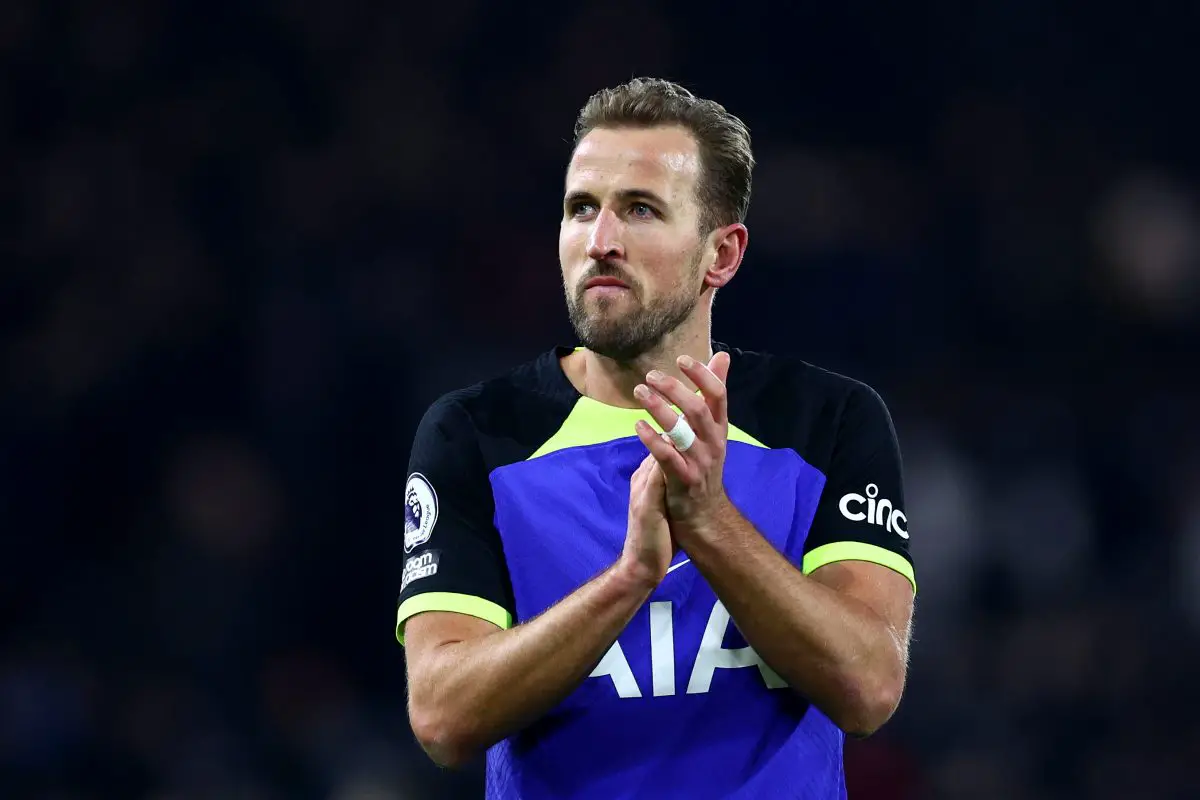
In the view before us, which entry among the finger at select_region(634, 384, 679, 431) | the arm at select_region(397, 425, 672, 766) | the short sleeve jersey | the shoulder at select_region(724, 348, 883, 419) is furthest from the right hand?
the shoulder at select_region(724, 348, 883, 419)

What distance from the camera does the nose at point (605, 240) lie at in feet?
10.3

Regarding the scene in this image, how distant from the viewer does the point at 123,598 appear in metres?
6.20

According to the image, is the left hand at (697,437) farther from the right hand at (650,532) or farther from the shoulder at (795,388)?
the shoulder at (795,388)

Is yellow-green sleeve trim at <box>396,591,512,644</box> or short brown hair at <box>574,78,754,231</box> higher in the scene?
short brown hair at <box>574,78,754,231</box>

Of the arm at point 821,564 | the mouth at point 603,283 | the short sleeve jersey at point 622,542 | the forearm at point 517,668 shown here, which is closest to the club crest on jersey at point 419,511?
the short sleeve jersey at point 622,542

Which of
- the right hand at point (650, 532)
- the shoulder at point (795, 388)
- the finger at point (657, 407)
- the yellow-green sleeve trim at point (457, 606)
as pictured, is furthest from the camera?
the shoulder at point (795, 388)

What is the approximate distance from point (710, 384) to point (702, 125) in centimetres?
107

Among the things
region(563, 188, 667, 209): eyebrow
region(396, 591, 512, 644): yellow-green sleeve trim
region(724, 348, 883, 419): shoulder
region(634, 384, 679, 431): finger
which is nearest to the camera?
region(634, 384, 679, 431): finger

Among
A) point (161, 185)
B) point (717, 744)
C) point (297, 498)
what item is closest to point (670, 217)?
point (717, 744)

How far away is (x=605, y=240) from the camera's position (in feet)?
10.3

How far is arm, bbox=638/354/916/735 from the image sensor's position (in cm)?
262

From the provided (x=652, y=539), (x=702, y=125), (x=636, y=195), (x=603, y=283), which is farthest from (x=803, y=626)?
(x=702, y=125)

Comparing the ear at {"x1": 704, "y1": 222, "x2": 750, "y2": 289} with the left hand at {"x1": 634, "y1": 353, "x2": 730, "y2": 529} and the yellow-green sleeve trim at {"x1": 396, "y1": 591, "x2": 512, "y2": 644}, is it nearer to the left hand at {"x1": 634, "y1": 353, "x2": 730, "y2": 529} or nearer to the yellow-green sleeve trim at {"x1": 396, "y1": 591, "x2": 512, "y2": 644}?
the left hand at {"x1": 634, "y1": 353, "x2": 730, "y2": 529}

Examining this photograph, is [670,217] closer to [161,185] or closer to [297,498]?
[297,498]
